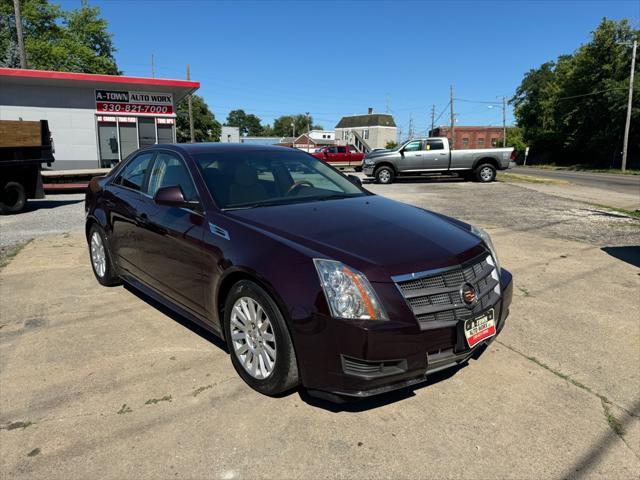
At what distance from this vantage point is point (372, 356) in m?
2.44

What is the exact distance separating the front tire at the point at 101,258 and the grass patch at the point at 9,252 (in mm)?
1724

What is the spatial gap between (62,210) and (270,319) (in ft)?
35.4

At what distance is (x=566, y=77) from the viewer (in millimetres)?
50594

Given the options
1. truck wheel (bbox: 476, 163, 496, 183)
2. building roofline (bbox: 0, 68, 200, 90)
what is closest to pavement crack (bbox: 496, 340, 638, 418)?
truck wheel (bbox: 476, 163, 496, 183)

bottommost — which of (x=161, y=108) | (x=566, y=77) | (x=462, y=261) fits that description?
(x=462, y=261)

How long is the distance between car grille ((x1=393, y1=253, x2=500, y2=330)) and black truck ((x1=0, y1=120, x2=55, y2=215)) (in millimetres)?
10801

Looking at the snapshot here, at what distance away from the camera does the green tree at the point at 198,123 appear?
65.4 metres

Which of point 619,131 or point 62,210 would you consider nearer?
point 62,210

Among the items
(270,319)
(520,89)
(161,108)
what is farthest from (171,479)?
(520,89)

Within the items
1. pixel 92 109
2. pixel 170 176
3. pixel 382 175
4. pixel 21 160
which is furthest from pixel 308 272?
pixel 92 109

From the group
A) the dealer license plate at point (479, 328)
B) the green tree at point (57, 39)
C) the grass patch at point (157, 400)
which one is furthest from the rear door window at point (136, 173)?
the green tree at point (57, 39)

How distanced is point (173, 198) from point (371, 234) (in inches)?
58.8

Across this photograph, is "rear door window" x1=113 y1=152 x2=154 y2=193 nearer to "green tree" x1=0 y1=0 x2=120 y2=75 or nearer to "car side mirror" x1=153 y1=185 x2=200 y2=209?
"car side mirror" x1=153 y1=185 x2=200 y2=209

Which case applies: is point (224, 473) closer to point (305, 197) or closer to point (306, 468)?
point (306, 468)
